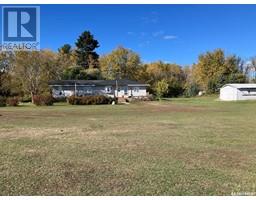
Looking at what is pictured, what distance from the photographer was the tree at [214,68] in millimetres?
71375

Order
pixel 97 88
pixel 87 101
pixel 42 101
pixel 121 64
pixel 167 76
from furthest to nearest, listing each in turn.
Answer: pixel 167 76 → pixel 121 64 → pixel 97 88 → pixel 87 101 → pixel 42 101

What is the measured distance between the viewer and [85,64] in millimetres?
77875

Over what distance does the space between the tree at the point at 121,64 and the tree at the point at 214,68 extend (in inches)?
541

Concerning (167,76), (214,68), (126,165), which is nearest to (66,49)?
(167,76)

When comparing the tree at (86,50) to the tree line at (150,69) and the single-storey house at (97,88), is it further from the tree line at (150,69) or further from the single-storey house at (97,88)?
the single-storey house at (97,88)

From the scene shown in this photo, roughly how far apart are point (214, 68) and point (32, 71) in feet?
140

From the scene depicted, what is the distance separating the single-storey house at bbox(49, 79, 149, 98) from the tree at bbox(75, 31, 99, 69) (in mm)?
16403

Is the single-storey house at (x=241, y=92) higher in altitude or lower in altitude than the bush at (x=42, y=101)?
higher

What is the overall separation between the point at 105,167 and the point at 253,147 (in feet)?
13.2

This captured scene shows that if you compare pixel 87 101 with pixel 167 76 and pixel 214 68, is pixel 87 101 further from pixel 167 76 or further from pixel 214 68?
pixel 167 76

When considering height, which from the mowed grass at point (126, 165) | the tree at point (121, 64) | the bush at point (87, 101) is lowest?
the mowed grass at point (126, 165)

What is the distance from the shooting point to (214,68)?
74.6 m

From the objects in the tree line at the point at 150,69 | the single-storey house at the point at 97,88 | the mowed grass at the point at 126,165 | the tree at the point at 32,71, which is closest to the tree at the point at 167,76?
the tree line at the point at 150,69

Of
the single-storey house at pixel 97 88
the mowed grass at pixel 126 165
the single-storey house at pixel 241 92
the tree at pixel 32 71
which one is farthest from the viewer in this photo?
the single-storey house at pixel 97 88
